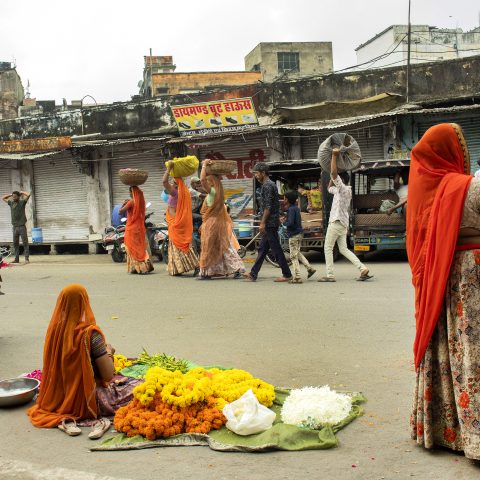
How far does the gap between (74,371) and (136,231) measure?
28.4 feet

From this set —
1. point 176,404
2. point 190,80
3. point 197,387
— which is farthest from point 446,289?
point 190,80

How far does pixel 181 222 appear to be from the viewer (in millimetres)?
12172

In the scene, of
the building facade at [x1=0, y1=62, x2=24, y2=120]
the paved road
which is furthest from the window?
the paved road

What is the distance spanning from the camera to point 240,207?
19.4 metres

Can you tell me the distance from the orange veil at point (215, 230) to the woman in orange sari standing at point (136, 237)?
1.97 meters

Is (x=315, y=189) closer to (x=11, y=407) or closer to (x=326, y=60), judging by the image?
(x=11, y=407)

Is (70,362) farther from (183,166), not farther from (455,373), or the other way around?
(183,166)

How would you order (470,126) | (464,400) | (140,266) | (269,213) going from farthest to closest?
(470,126) → (140,266) → (269,213) → (464,400)

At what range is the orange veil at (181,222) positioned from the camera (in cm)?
1217

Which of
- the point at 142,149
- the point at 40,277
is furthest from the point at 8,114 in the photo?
the point at 40,277

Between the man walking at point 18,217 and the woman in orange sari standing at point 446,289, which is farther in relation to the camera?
the man walking at point 18,217

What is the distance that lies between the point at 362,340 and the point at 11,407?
336cm

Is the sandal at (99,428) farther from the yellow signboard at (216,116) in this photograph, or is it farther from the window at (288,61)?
the window at (288,61)

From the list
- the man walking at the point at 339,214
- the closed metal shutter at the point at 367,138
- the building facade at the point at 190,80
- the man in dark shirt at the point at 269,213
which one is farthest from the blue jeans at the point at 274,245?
the building facade at the point at 190,80
